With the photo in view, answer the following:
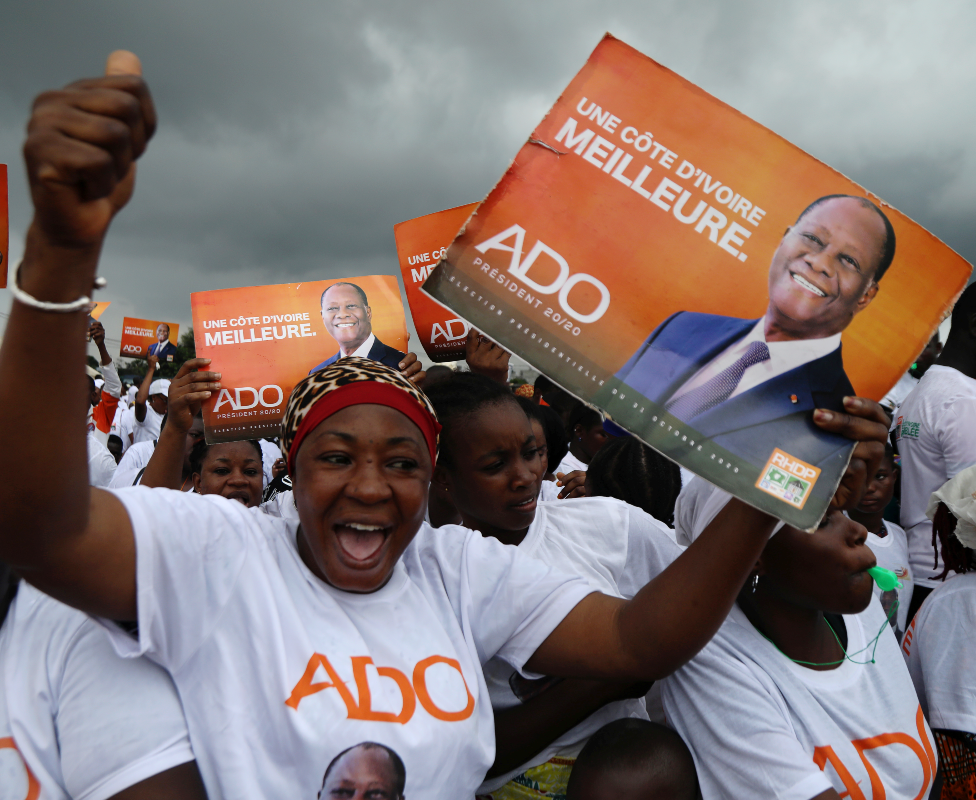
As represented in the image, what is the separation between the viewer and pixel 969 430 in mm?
3463

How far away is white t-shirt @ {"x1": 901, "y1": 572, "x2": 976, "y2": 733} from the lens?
2.20 m

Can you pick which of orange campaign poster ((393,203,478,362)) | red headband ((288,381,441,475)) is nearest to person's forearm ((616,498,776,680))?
red headband ((288,381,441,475))

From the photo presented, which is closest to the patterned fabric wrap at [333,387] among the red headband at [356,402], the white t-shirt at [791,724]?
the red headband at [356,402]

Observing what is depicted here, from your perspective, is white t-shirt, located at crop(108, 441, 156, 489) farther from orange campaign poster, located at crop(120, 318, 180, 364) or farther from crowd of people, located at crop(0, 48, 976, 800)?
orange campaign poster, located at crop(120, 318, 180, 364)

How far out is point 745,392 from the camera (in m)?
1.36

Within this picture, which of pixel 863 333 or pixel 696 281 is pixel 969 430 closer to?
pixel 863 333

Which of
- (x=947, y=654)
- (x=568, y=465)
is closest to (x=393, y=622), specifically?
(x=947, y=654)

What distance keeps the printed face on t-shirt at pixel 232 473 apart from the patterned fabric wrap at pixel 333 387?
214cm

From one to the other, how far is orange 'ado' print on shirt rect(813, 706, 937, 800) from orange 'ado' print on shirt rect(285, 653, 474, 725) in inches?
39.0

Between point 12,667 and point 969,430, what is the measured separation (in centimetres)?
410

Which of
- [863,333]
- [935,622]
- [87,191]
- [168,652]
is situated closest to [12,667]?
[168,652]

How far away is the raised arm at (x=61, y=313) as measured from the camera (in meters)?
0.91

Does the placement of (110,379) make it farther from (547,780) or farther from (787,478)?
(787,478)

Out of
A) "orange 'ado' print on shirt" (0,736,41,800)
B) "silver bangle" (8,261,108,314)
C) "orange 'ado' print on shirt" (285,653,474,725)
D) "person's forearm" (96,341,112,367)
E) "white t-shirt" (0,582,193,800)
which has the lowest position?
"orange 'ado' print on shirt" (0,736,41,800)
